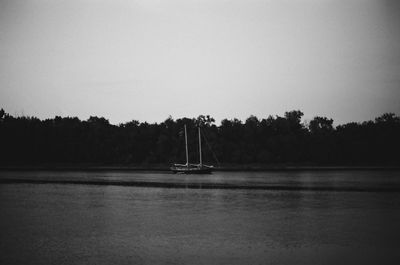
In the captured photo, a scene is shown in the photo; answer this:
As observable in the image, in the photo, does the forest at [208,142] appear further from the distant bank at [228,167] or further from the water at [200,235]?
the water at [200,235]

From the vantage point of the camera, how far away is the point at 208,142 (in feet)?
454

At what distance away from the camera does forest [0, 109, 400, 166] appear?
13075 cm

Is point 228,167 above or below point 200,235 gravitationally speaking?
above

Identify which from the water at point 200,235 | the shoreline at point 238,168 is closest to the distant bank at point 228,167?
the shoreline at point 238,168

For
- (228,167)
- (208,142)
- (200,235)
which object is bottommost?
(200,235)

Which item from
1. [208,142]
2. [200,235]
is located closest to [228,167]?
[208,142]

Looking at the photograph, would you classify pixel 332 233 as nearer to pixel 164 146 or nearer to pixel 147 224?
pixel 147 224

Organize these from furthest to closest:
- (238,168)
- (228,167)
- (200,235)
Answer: (228,167)
(238,168)
(200,235)

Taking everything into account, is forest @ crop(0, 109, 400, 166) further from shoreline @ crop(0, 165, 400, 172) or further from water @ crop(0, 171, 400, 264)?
water @ crop(0, 171, 400, 264)

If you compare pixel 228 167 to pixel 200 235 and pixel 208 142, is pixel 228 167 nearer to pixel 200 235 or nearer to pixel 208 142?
pixel 208 142

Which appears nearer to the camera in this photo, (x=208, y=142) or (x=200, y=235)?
(x=200, y=235)

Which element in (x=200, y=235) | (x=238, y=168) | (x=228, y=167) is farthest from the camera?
(x=228, y=167)

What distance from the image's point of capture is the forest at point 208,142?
13075cm

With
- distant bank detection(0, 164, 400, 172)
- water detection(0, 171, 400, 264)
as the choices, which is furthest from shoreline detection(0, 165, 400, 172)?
water detection(0, 171, 400, 264)
